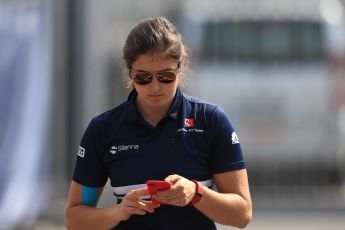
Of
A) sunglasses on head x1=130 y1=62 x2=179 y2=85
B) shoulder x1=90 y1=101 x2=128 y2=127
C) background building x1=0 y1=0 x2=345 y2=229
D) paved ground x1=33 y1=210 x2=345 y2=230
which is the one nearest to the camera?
sunglasses on head x1=130 y1=62 x2=179 y2=85

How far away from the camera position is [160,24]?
8.84ft

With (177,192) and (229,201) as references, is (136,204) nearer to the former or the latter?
(177,192)

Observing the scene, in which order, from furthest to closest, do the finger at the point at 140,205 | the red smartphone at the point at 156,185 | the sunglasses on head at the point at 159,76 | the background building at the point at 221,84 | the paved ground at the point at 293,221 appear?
the background building at the point at 221,84
the paved ground at the point at 293,221
the sunglasses on head at the point at 159,76
the finger at the point at 140,205
the red smartphone at the point at 156,185

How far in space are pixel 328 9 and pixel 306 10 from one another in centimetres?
33

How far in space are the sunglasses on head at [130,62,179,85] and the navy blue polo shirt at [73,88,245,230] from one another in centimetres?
10

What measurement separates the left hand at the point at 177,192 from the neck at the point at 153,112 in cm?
28

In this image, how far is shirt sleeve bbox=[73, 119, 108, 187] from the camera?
275 cm

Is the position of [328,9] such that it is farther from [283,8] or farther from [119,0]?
[119,0]

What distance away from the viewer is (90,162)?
275cm

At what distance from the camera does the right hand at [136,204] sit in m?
2.52

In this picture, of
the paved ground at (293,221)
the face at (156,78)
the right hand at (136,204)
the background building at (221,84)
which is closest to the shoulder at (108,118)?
the face at (156,78)

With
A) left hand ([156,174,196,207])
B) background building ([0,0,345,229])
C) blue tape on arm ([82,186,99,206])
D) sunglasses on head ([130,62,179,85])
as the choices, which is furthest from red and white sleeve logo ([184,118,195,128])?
background building ([0,0,345,229])

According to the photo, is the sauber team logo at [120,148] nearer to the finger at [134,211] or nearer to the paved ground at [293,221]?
the finger at [134,211]

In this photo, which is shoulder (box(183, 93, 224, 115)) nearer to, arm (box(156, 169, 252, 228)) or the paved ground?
arm (box(156, 169, 252, 228))
